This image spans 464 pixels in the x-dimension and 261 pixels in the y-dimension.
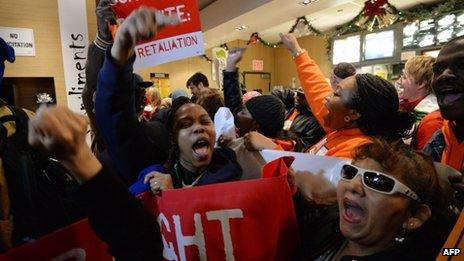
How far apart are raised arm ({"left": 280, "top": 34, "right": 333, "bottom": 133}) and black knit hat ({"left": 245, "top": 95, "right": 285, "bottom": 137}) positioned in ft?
0.71

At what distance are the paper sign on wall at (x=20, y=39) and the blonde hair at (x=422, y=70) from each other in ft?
9.09

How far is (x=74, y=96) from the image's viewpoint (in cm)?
234

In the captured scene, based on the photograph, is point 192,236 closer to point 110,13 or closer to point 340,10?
point 110,13

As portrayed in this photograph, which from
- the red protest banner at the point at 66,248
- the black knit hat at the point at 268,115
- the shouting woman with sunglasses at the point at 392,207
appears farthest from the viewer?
the black knit hat at the point at 268,115

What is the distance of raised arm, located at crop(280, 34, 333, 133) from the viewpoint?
1975 mm

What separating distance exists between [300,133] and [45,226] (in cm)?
207

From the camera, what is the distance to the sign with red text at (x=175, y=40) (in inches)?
69.9

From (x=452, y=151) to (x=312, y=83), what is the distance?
2.88 ft

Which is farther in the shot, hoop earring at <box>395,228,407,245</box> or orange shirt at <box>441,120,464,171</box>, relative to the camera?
orange shirt at <box>441,120,464,171</box>

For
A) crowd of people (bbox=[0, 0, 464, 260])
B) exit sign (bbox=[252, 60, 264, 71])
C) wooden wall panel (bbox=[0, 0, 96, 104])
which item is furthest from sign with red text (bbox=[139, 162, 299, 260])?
exit sign (bbox=[252, 60, 264, 71])

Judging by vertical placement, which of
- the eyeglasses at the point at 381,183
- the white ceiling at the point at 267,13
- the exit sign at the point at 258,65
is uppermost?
the white ceiling at the point at 267,13

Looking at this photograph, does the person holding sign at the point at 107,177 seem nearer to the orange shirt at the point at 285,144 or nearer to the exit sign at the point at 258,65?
the orange shirt at the point at 285,144

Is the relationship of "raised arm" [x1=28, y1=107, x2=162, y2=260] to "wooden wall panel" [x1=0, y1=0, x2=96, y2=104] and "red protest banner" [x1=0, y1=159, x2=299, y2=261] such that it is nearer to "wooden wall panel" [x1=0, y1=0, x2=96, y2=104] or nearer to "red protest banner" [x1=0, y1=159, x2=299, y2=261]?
"red protest banner" [x1=0, y1=159, x2=299, y2=261]

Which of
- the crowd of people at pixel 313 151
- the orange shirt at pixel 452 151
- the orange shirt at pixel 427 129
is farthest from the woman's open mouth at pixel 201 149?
the orange shirt at pixel 427 129
